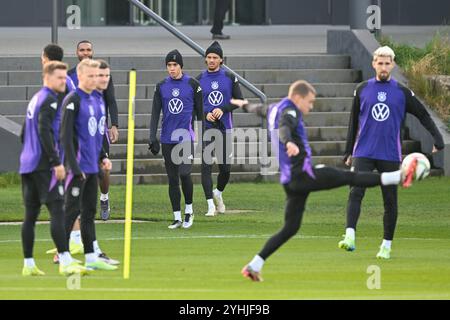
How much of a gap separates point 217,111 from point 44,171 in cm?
652

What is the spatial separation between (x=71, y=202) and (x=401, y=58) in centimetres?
1276

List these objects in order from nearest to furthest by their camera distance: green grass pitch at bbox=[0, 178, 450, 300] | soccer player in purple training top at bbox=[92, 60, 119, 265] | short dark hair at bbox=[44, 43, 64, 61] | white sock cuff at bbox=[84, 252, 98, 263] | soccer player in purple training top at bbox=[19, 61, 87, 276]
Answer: green grass pitch at bbox=[0, 178, 450, 300] < soccer player in purple training top at bbox=[19, 61, 87, 276] < white sock cuff at bbox=[84, 252, 98, 263] < soccer player in purple training top at bbox=[92, 60, 119, 265] < short dark hair at bbox=[44, 43, 64, 61]

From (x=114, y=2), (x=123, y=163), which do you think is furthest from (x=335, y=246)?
(x=114, y=2)

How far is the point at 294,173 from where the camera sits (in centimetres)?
1266

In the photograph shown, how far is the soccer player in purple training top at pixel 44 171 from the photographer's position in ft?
42.3

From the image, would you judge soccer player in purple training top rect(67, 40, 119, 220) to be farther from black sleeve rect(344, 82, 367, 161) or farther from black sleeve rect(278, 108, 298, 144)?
black sleeve rect(278, 108, 298, 144)

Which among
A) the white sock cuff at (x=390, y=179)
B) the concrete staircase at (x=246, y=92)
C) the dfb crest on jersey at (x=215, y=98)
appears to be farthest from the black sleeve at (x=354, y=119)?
the concrete staircase at (x=246, y=92)

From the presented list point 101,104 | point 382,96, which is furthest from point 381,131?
point 101,104

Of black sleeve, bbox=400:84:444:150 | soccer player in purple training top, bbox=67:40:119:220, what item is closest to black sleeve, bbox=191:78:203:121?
soccer player in purple training top, bbox=67:40:119:220

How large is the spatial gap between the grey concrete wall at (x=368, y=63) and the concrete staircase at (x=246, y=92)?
0.21 m

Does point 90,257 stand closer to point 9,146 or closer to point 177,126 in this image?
point 177,126

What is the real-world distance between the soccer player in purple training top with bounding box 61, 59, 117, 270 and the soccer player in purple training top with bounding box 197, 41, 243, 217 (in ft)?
18.0

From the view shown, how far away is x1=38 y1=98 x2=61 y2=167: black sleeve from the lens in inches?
503

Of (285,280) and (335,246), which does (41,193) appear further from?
(335,246)
